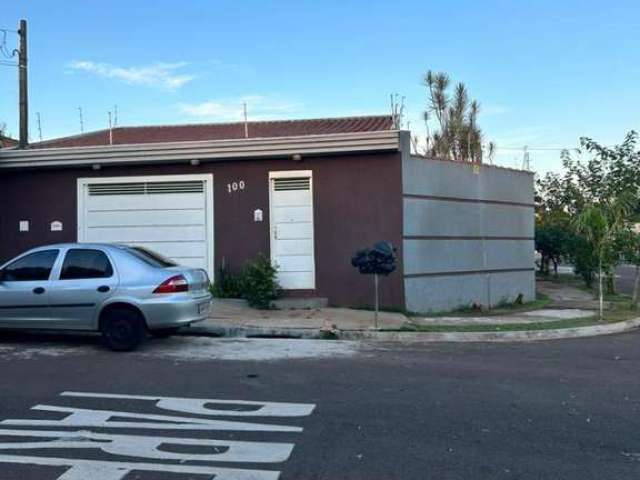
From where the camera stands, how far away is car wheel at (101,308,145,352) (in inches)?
374

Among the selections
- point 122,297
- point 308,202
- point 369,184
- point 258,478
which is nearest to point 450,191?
point 369,184

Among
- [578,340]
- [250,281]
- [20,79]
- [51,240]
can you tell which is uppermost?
[20,79]

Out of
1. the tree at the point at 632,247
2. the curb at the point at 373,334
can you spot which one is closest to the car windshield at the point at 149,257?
the curb at the point at 373,334

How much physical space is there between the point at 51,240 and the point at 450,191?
9335mm

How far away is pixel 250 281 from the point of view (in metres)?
14.0

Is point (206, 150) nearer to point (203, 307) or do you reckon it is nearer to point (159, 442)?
point (203, 307)

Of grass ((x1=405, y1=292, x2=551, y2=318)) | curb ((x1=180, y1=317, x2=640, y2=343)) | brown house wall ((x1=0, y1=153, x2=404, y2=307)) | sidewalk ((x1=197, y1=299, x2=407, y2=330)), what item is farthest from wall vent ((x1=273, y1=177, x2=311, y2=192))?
curb ((x1=180, y1=317, x2=640, y2=343))

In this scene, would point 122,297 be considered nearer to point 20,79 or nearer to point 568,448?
point 568,448

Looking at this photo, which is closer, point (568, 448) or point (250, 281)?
point (568, 448)

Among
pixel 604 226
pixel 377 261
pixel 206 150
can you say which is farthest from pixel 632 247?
pixel 206 150

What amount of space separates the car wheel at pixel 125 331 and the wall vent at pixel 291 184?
5865 millimetres

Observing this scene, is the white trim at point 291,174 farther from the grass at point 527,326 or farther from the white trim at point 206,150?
the grass at point 527,326

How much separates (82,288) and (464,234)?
930cm

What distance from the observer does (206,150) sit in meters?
14.5
